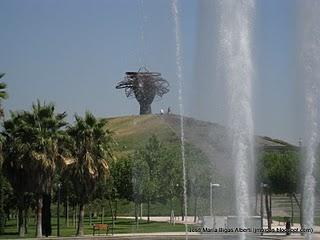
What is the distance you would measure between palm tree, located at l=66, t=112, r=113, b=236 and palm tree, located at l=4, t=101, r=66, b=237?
1.31 metres

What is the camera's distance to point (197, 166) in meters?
48.3

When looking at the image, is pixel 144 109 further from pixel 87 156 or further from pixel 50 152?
pixel 50 152

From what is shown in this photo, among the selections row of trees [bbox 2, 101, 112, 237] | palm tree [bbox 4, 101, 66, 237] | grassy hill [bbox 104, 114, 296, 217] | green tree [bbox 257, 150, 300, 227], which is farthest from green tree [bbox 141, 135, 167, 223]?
palm tree [bbox 4, 101, 66, 237]

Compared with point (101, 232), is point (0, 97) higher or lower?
higher

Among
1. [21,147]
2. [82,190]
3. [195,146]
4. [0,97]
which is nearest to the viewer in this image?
[0,97]

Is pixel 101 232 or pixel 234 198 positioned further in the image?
pixel 101 232

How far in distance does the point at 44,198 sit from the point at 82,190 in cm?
239

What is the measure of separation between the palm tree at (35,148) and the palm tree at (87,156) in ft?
4.31

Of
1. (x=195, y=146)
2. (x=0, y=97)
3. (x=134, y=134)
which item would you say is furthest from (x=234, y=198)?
(x=134, y=134)

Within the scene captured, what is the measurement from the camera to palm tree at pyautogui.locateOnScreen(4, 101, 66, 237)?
3856 centimetres

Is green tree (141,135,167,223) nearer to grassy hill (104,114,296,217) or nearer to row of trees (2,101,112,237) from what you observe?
grassy hill (104,114,296,217)

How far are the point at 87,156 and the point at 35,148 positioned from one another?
3.52 meters

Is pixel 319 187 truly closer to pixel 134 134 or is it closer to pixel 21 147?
pixel 21 147

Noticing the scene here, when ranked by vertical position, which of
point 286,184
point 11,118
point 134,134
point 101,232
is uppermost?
point 134,134
